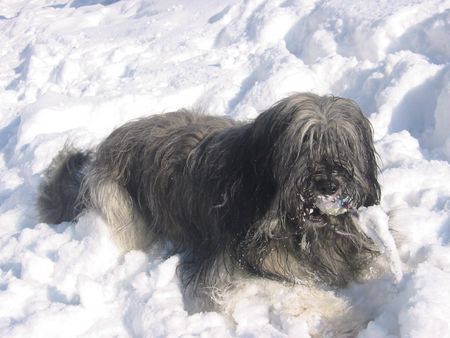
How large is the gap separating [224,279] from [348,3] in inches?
171

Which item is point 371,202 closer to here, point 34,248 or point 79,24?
point 34,248

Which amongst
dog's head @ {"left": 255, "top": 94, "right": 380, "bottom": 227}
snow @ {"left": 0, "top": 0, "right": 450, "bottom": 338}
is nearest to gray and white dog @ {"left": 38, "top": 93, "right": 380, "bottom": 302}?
dog's head @ {"left": 255, "top": 94, "right": 380, "bottom": 227}

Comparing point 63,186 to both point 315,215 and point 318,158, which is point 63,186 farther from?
point 318,158

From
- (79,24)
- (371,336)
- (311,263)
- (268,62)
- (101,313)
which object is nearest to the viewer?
(371,336)

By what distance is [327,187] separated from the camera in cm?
254

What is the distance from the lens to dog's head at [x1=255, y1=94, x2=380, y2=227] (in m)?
2.58

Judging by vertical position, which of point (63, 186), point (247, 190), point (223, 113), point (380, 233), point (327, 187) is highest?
point (327, 187)

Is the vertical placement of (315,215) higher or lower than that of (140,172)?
higher

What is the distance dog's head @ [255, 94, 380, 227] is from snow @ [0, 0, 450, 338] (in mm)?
379

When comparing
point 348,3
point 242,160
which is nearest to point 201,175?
point 242,160

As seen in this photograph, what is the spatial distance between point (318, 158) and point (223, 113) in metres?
3.29

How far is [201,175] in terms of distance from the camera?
133 inches

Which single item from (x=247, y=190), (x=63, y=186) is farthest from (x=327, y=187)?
(x=63, y=186)

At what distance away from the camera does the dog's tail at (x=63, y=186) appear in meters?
4.50
